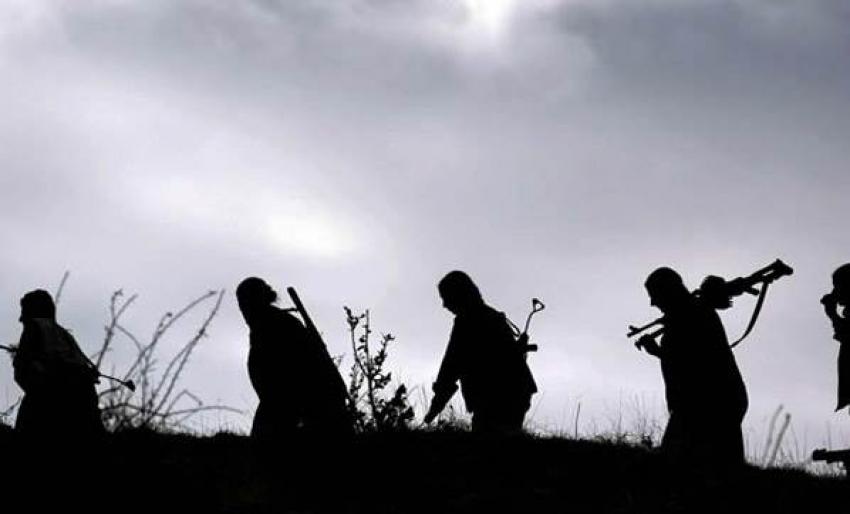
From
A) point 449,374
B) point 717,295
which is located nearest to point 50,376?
point 449,374

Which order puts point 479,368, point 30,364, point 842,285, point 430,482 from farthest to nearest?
point 479,368 → point 30,364 → point 842,285 → point 430,482

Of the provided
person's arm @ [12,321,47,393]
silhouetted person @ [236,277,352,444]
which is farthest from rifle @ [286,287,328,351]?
person's arm @ [12,321,47,393]

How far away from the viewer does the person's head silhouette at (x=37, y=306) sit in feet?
40.3

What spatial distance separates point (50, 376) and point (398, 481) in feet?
11.9

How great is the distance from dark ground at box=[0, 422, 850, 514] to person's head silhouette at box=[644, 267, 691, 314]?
4.49ft

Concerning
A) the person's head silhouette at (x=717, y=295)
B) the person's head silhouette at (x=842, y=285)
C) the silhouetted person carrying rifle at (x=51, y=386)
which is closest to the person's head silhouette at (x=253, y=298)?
the silhouetted person carrying rifle at (x=51, y=386)

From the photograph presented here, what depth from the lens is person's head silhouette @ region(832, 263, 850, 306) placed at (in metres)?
11.4

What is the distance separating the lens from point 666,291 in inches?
471

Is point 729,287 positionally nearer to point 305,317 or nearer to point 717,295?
point 717,295

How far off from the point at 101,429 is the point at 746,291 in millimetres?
5452

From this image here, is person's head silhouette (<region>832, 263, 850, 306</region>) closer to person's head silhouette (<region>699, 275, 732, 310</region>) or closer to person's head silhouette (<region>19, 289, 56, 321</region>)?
person's head silhouette (<region>699, 275, 732, 310</region>)

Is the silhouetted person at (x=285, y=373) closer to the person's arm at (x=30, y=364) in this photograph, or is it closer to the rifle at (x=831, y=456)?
the person's arm at (x=30, y=364)

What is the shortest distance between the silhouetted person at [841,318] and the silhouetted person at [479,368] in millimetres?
2809

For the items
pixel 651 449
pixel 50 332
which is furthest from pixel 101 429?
pixel 651 449
